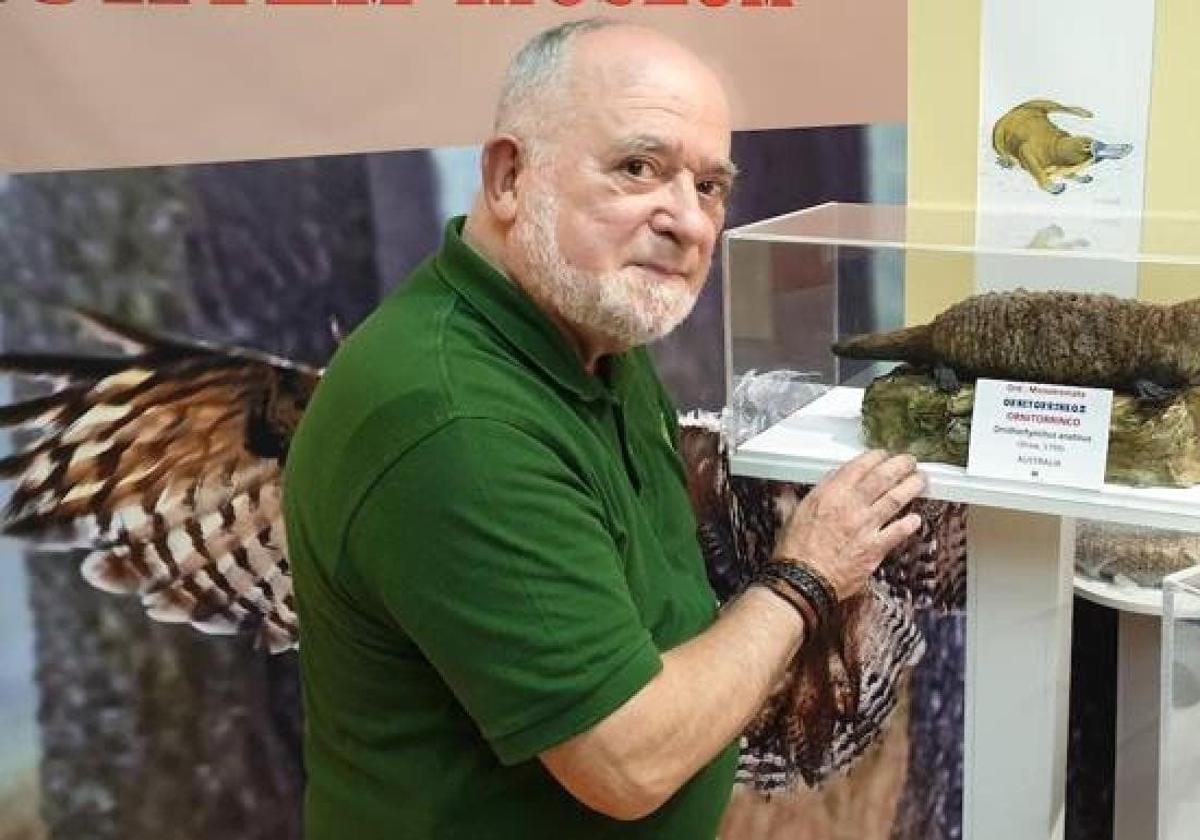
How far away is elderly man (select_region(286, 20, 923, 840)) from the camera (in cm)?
101

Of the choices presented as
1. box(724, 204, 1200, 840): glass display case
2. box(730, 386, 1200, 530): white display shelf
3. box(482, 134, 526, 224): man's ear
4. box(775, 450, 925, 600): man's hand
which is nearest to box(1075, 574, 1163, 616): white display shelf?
box(724, 204, 1200, 840): glass display case

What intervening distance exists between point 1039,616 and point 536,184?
32.9 inches

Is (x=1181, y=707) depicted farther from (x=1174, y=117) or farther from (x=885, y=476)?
(x=1174, y=117)

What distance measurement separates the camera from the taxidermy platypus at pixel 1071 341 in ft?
4.38

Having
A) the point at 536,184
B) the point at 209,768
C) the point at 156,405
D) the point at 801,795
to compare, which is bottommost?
the point at 801,795

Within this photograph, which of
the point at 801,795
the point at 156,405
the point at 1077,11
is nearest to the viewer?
the point at 156,405

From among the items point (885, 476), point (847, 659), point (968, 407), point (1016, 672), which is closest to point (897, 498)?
point (885, 476)

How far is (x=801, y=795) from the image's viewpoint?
2.31 m

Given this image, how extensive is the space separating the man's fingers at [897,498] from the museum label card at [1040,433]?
0.06 metres

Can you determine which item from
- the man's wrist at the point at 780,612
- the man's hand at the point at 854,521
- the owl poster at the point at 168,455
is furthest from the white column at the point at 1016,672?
the owl poster at the point at 168,455

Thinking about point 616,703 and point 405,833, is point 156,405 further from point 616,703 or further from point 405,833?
point 616,703

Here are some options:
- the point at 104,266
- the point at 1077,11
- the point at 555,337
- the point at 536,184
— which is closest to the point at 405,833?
the point at 555,337

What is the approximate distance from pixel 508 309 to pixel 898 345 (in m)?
0.57

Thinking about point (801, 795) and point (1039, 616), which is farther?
point (801, 795)
